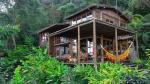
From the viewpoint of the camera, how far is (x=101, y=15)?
81.5 feet

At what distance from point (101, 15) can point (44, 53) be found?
1122cm

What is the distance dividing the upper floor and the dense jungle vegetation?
46.9 inches

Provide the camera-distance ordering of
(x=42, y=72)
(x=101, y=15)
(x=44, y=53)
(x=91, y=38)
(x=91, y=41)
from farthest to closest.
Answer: (x=101, y=15) < (x=91, y=41) < (x=91, y=38) < (x=44, y=53) < (x=42, y=72)

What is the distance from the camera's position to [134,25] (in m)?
25.8

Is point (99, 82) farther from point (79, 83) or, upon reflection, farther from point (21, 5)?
point (21, 5)

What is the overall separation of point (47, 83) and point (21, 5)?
2338 cm

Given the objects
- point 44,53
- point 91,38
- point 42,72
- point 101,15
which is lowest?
point 42,72

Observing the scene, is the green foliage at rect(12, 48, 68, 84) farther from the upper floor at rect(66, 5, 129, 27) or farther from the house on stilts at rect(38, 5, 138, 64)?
the upper floor at rect(66, 5, 129, 27)

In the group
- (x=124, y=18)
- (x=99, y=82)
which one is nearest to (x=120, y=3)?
(x=124, y=18)

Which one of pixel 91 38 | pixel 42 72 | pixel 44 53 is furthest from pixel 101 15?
pixel 42 72

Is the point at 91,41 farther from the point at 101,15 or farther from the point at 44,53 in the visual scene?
the point at 44,53

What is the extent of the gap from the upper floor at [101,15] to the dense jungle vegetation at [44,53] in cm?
119

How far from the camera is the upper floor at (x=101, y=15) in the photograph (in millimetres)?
24391

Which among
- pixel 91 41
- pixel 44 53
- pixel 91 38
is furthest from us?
pixel 91 41
